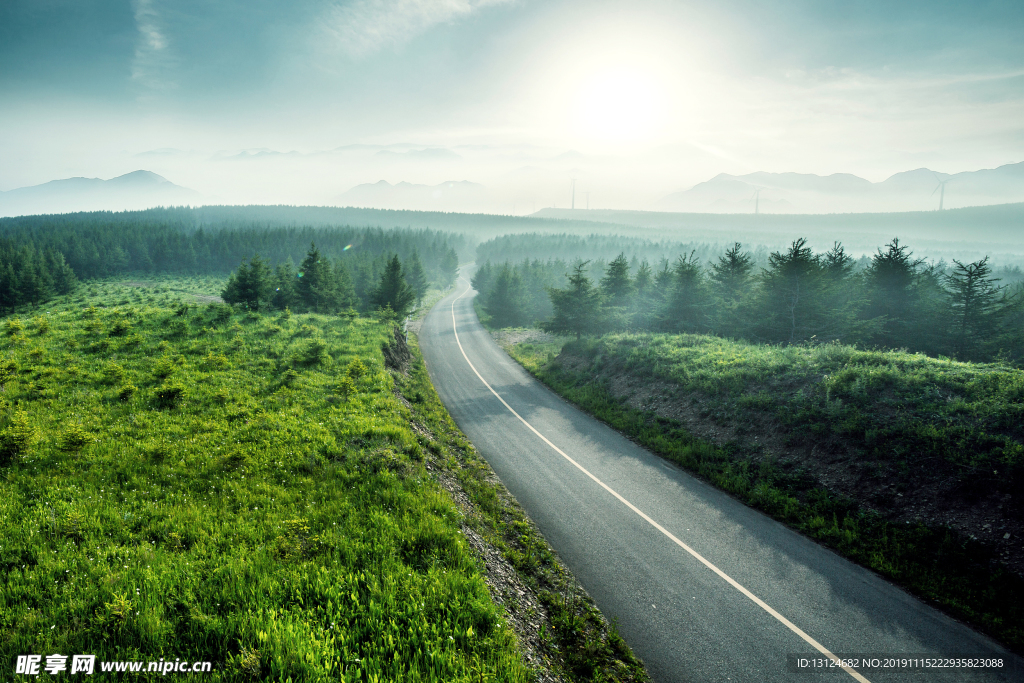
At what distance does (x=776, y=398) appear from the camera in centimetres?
1586

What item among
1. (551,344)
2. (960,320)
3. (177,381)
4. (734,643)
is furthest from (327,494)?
(960,320)

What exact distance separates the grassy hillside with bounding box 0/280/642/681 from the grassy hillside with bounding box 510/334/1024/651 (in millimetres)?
7262

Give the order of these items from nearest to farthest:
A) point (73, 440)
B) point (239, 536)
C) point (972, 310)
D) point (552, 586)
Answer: point (239, 536) → point (552, 586) → point (73, 440) → point (972, 310)

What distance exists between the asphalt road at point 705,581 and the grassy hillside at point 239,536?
107cm

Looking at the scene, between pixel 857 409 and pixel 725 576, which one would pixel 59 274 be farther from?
pixel 857 409

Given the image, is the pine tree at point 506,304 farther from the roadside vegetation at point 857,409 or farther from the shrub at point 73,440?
the shrub at point 73,440

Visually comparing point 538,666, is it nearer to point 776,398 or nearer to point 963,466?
point 963,466

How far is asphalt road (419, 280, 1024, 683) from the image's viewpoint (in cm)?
705

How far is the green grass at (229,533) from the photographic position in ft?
16.7

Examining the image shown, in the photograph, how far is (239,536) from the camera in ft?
24.5

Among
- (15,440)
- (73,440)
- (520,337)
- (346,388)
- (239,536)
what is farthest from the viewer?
(520,337)

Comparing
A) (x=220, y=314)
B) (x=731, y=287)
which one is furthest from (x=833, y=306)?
(x=220, y=314)

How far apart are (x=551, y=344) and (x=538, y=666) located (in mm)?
32834

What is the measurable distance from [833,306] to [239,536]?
1389 inches
